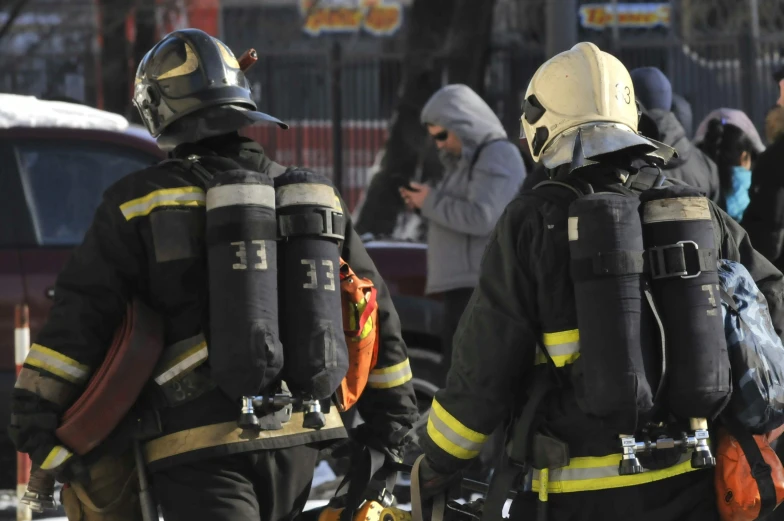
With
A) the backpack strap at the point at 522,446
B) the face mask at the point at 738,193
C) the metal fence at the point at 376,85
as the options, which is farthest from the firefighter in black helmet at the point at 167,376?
the metal fence at the point at 376,85

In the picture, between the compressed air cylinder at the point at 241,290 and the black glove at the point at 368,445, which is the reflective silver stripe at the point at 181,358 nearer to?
the compressed air cylinder at the point at 241,290

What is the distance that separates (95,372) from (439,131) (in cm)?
339

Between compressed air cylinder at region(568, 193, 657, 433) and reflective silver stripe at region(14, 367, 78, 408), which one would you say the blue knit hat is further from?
reflective silver stripe at region(14, 367, 78, 408)

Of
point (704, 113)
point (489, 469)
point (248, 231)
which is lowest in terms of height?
point (489, 469)

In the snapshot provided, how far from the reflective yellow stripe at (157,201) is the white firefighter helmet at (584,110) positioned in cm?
85

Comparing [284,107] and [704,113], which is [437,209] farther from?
[704,113]

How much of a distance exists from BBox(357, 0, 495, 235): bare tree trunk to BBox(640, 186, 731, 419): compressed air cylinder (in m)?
8.42

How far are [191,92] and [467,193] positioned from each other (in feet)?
9.80

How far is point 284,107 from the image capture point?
12.9 m

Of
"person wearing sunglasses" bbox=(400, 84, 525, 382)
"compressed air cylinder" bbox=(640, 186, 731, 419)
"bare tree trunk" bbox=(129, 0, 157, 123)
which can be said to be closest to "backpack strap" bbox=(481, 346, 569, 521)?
"compressed air cylinder" bbox=(640, 186, 731, 419)

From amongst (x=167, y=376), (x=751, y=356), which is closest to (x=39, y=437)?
(x=167, y=376)

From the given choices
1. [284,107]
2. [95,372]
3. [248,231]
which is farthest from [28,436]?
[284,107]

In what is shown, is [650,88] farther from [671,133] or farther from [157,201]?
[157,201]

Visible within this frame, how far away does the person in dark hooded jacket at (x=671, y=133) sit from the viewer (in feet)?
18.4
